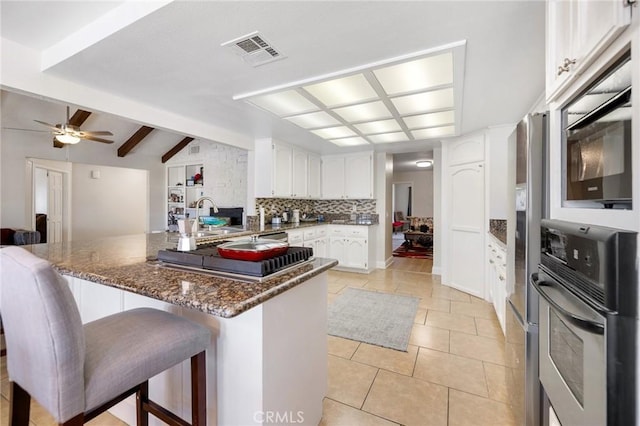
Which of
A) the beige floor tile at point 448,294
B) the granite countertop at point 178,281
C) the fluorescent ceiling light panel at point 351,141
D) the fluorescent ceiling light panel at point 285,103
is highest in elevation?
the fluorescent ceiling light panel at point 351,141

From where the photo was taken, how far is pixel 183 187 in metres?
6.79

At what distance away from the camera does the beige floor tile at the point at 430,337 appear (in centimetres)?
237

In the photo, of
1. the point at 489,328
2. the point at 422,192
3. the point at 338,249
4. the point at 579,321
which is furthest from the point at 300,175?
the point at 422,192

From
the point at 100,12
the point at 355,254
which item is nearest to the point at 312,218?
the point at 355,254

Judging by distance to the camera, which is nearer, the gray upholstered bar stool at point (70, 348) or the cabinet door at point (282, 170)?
the gray upholstered bar stool at point (70, 348)

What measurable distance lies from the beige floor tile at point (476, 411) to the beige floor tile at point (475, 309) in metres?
1.48

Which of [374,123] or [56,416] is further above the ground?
[374,123]

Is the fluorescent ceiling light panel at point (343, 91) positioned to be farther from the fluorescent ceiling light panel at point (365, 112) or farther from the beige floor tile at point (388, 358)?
the beige floor tile at point (388, 358)

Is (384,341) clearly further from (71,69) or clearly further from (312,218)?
(312,218)

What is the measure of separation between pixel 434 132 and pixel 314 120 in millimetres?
1738

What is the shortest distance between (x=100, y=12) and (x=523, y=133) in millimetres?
2565

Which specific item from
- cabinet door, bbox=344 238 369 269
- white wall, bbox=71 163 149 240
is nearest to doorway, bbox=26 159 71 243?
white wall, bbox=71 163 149 240

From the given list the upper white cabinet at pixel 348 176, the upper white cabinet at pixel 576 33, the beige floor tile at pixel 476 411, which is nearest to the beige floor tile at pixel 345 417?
the beige floor tile at pixel 476 411

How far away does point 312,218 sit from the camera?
6.02m
